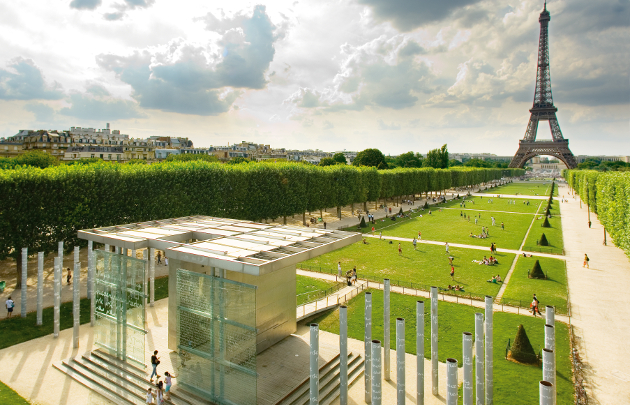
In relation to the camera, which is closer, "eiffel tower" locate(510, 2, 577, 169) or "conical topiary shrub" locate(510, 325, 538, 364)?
"conical topiary shrub" locate(510, 325, 538, 364)

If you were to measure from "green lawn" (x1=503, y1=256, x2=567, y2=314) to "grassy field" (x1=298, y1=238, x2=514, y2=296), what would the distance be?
1.09 m

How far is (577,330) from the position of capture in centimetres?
2136

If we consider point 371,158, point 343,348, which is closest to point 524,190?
point 371,158

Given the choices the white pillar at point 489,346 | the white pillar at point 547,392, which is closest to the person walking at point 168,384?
the white pillar at point 489,346

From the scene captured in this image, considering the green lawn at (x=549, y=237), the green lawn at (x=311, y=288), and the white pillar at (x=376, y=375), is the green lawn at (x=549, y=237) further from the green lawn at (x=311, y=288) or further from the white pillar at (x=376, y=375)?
the white pillar at (x=376, y=375)

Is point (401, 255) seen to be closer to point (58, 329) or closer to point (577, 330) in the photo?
point (577, 330)

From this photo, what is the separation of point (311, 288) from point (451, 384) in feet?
58.6

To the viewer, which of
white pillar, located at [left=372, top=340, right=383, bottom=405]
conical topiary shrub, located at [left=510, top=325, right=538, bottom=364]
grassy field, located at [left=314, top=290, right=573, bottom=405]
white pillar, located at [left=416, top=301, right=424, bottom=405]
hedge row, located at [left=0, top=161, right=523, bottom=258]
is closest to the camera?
white pillar, located at [left=372, top=340, right=383, bottom=405]

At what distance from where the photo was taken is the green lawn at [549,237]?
4066 cm

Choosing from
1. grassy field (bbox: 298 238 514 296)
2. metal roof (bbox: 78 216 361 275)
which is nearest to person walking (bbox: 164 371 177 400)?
metal roof (bbox: 78 216 361 275)

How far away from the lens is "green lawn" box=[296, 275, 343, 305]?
25500mm

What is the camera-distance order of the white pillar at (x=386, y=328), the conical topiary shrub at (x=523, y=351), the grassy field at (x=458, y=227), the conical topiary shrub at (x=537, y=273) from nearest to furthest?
1. the white pillar at (x=386, y=328)
2. the conical topiary shrub at (x=523, y=351)
3. the conical topiary shrub at (x=537, y=273)
4. the grassy field at (x=458, y=227)

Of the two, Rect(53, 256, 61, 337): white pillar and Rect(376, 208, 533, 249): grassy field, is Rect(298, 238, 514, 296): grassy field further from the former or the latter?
Rect(53, 256, 61, 337): white pillar

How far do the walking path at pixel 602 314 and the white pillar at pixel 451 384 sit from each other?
896cm
